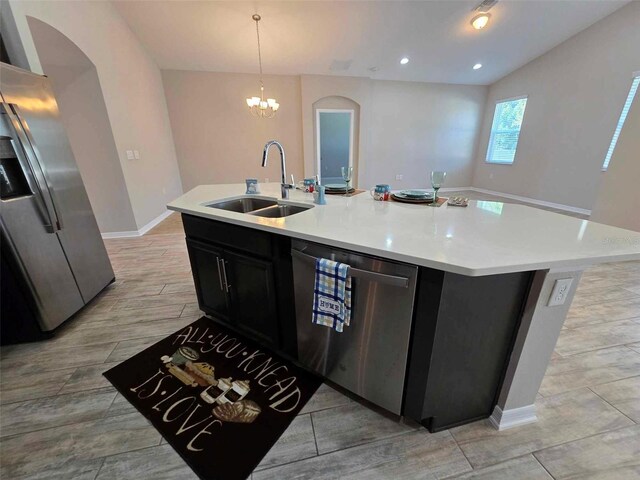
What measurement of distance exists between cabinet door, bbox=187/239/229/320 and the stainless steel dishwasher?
Result: 0.64 metres

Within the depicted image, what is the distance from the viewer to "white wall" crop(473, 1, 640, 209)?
430cm

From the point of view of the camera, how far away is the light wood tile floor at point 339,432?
110 cm

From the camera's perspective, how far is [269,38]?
439cm

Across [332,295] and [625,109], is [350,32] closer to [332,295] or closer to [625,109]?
[625,109]

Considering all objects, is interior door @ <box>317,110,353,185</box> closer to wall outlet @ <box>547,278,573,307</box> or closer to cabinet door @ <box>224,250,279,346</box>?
cabinet door @ <box>224,250,279,346</box>

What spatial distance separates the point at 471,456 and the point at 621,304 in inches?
87.6

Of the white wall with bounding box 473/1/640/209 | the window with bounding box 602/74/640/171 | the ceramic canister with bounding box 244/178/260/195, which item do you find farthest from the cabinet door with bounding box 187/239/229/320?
the white wall with bounding box 473/1/640/209

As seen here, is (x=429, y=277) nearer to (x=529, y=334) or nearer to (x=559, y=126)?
(x=529, y=334)

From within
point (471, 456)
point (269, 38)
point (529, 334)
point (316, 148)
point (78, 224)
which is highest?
point (269, 38)

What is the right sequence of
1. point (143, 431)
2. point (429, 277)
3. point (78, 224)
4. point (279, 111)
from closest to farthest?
point (429, 277), point (143, 431), point (78, 224), point (279, 111)

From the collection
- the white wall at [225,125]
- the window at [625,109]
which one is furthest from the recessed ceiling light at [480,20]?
the white wall at [225,125]

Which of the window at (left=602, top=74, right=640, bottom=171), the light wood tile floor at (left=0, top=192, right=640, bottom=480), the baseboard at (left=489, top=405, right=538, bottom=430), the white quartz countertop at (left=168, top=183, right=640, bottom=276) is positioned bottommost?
the light wood tile floor at (left=0, top=192, right=640, bottom=480)

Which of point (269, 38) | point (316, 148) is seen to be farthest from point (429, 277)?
point (316, 148)

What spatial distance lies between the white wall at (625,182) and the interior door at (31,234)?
19.1ft
